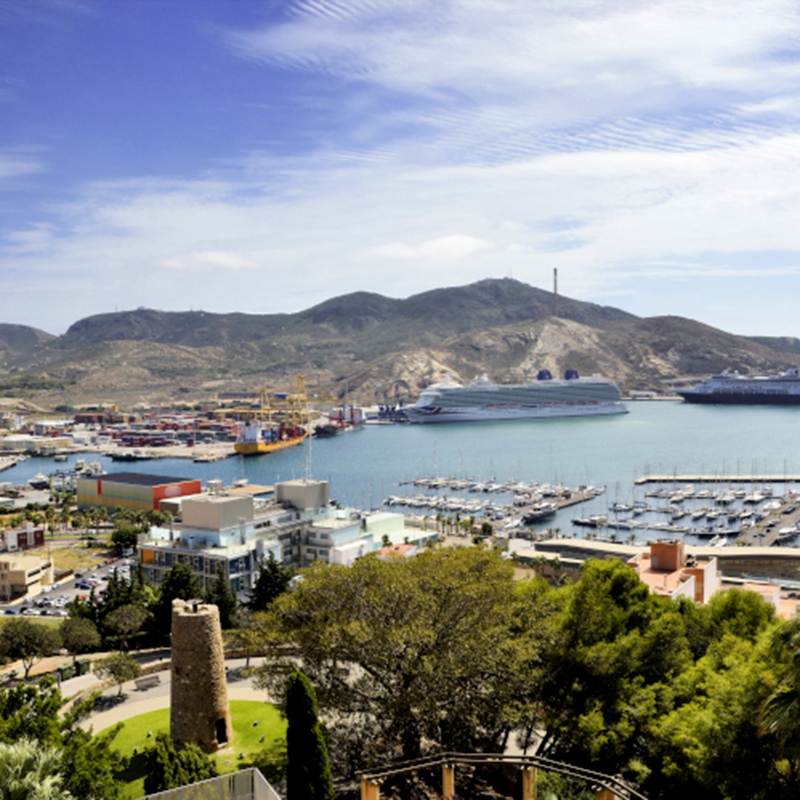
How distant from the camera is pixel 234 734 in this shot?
10.6 m

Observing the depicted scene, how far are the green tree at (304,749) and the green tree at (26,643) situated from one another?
8568 millimetres

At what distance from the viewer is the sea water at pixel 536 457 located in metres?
44.7

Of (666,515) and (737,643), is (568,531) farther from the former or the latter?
(737,643)

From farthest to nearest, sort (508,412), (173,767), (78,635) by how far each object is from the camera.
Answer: (508,412) < (78,635) < (173,767)

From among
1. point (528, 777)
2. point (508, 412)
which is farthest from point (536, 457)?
point (528, 777)

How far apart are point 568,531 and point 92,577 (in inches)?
767

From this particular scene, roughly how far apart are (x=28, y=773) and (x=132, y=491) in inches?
1232

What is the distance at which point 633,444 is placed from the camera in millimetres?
58906

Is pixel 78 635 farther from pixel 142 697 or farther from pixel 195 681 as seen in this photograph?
pixel 195 681

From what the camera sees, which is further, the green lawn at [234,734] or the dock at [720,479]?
the dock at [720,479]

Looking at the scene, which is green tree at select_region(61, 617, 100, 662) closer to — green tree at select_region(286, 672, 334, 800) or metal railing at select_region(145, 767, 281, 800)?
green tree at select_region(286, 672, 334, 800)

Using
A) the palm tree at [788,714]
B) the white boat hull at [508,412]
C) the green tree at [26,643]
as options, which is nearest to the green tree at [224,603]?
the green tree at [26,643]

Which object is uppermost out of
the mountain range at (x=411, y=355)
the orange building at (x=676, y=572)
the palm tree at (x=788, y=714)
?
the mountain range at (x=411, y=355)

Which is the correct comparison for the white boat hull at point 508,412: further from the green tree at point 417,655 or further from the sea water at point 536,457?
the green tree at point 417,655
